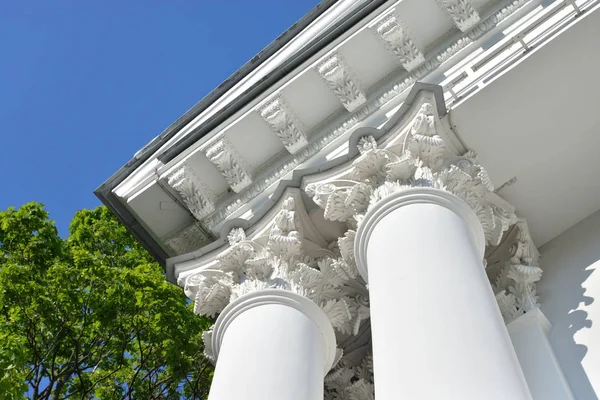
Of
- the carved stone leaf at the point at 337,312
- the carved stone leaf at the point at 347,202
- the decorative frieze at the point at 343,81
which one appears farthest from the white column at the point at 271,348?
the decorative frieze at the point at 343,81

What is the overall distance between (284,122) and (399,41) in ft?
7.25

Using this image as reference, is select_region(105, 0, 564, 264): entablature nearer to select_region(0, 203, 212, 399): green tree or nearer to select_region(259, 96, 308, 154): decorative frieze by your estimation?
select_region(259, 96, 308, 154): decorative frieze

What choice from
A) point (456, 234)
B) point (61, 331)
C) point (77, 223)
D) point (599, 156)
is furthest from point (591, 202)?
point (77, 223)

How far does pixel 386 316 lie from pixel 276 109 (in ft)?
17.3

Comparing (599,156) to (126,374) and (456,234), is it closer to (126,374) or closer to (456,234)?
(456,234)

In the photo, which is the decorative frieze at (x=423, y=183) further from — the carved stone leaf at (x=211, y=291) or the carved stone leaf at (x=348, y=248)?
the carved stone leaf at (x=211, y=291)

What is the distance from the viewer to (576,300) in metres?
9.91

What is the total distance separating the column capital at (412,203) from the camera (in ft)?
29.7

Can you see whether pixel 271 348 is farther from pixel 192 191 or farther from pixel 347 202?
pixel 192 191

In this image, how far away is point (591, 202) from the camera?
11.3 metres

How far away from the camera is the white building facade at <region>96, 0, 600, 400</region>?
789cm

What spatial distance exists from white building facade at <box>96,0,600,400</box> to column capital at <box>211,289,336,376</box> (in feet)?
0.07

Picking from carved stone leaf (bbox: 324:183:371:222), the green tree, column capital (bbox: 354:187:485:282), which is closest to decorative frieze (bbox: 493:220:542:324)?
column capital (bbox: 354:187:485:282)

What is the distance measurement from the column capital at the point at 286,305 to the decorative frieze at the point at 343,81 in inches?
147
